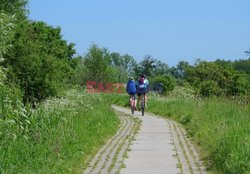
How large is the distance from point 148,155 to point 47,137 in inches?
91.1

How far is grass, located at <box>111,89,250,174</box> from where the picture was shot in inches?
337

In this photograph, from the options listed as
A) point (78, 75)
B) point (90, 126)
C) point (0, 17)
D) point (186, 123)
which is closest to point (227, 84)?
point (78, 75)

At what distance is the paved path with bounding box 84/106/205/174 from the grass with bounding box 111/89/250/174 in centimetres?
31

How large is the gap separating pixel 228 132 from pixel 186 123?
26.2ft

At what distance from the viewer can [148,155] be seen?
11180mm

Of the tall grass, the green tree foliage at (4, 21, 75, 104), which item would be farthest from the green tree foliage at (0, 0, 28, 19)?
the tall grass

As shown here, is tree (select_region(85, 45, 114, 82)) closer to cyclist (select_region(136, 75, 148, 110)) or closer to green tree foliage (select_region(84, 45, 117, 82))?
green tree foliage (select_region(84, 45, 117, 82))

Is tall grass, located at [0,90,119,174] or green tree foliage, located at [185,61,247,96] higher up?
green tree foliage, located at [185,61,247,96]

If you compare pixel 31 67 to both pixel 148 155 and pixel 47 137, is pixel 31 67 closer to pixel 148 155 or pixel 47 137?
pixel 148 155

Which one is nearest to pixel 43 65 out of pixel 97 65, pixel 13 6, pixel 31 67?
pixel 31 67

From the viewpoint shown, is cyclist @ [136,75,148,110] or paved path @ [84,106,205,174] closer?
paved path @ [84,106,205,174]

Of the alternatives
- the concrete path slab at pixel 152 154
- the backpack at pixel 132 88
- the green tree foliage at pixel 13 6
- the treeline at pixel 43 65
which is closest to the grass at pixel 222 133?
the concrete path slab at pixel 152 154

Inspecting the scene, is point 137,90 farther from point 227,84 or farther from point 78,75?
point 227,84

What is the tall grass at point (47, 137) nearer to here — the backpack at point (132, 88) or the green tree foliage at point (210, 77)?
the backpack at point (132, 88)
